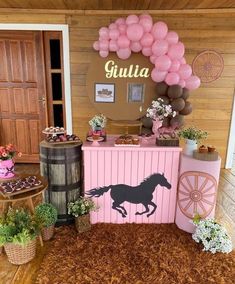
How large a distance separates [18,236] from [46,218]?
1.15 ft

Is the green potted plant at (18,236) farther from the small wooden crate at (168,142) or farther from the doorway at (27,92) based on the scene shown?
the doorway at (27,92)

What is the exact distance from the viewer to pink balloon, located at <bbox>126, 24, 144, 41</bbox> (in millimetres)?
3287

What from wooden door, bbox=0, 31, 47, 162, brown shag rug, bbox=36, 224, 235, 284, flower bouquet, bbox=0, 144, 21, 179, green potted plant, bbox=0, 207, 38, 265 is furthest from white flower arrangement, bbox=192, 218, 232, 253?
wooden door, bbox=0, 31, 47, 162

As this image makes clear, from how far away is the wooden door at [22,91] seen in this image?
12.9 feet

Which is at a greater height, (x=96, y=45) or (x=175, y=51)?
(x=96, y=45)

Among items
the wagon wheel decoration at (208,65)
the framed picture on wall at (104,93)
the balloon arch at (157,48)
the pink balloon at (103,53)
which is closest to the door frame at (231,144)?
the wagon wheel decoration at (208,65)

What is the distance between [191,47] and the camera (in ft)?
12.9

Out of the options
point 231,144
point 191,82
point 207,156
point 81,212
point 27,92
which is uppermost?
point 191,82

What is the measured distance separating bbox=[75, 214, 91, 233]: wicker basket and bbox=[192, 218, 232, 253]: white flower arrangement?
3.40ft

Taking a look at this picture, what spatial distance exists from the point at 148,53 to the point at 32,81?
184 cm

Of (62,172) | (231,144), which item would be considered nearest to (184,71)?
(231,144)

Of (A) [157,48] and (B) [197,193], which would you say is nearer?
(B) [197,193]

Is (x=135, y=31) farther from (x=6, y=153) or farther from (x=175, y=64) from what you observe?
(x=6, y=153)

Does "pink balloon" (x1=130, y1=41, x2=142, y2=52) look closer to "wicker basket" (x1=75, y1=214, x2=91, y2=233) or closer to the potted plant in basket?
the potted plant in basket
